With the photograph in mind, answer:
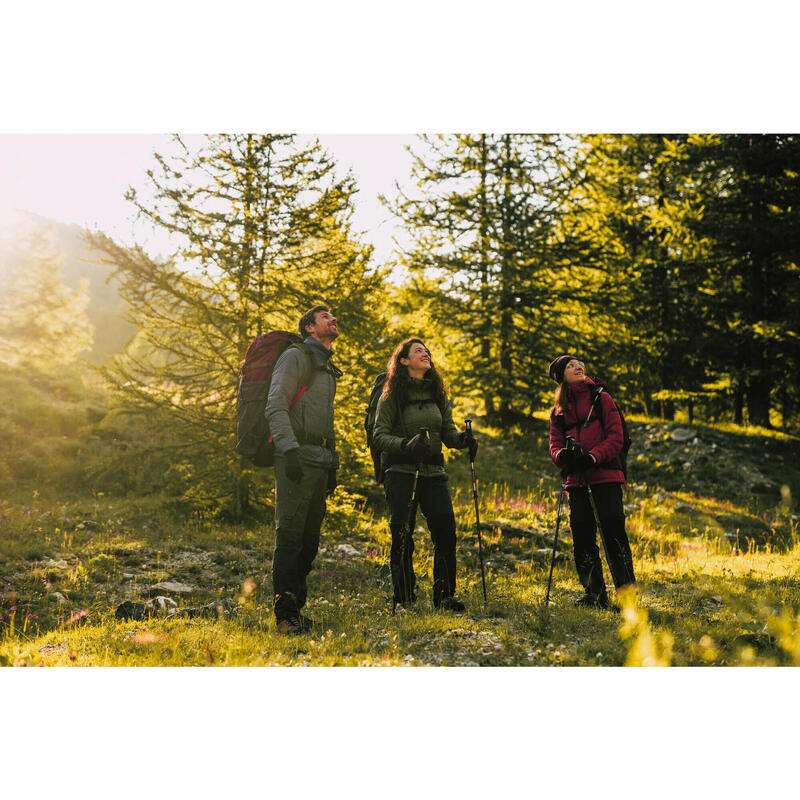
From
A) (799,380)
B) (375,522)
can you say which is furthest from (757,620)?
(799,380)

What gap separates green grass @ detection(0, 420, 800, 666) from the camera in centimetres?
403

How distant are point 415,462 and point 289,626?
1.73 m

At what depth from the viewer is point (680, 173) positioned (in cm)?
1541

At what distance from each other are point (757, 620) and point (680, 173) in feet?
47.6

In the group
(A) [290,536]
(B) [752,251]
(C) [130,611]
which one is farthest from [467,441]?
(B) [752,251]

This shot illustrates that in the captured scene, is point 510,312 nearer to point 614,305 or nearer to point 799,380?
point 614,305

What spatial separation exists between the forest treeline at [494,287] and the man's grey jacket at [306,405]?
129 inches

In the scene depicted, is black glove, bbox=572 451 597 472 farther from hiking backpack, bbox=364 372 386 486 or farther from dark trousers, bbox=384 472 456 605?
hiking backpack, bbox=364 372 386 486

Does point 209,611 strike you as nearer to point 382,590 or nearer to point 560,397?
point 382,590

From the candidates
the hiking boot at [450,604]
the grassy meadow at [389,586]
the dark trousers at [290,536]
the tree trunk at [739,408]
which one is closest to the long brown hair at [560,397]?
the grassy meadow at [389,586]

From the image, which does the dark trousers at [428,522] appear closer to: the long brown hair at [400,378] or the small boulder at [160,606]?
the long brown hair at [400,378]

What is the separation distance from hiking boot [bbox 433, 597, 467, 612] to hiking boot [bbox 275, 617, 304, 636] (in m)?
1.31

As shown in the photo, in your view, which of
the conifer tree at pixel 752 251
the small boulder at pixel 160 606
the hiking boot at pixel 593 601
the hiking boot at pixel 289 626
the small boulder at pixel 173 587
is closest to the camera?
the hiking boot at pixel 289 626

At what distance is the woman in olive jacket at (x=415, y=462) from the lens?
4.88 m
